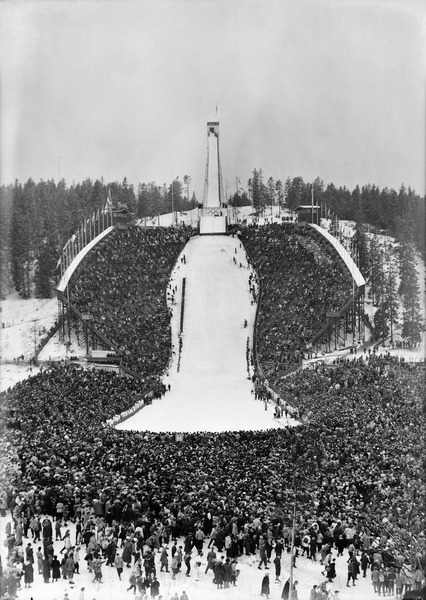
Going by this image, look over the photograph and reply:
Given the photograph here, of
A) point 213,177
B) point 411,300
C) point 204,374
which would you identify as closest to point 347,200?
point 213,177

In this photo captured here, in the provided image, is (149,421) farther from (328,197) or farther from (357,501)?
(328,197)

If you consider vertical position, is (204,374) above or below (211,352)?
below

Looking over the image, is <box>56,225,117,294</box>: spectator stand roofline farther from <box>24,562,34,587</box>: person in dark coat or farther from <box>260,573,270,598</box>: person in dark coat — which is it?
<box>260,573,270,598</box>: person in dark coat

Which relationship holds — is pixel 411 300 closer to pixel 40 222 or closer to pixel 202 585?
pixel 40 222

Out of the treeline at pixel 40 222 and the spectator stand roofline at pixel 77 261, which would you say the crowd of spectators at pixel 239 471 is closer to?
the spectator stand roofline at pixel 77 261

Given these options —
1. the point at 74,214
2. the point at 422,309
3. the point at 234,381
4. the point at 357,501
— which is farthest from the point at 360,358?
the point at 74,214

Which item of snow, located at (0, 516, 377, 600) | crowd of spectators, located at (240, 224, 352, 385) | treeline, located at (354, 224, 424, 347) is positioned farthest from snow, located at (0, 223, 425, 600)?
treeline, located at (354, 224, 424, 347)

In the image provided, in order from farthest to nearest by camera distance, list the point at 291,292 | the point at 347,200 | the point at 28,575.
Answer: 1. the point at 347,200
2. the point at 291,292
3. the point at 28,575

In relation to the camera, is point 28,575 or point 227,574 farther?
point 227,574

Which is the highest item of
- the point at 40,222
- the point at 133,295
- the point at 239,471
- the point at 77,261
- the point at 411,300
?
the point at 40,222
